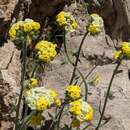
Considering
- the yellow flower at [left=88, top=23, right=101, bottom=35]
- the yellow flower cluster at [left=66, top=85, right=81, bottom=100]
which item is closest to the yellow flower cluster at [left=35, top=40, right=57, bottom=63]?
the yellow flower cluster at [left=66, top=85, right=81, bottom=100]

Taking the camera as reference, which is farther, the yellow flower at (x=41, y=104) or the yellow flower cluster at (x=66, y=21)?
the yellow flower cluster at (x=66, y=21)

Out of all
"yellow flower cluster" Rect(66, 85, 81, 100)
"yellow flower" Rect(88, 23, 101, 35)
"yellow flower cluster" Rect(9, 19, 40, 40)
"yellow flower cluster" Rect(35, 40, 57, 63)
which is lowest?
"yellow flower cluster" Rect(66, 85, 81, 100)

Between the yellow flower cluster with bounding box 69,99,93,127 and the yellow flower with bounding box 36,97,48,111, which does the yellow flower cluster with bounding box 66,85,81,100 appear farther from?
the yellow flower with bounding box 36,97,48,111

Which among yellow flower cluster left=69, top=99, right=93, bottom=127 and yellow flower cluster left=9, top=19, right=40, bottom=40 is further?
yellow flower cluster left=9, top=19, right=40, bottom=40

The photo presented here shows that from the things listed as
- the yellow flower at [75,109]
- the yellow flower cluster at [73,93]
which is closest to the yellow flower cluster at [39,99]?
the yellow flower at [75,109]

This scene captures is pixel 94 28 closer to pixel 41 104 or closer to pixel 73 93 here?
pixel 73 93

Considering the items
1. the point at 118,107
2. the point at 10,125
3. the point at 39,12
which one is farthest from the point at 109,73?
the point at 10,125

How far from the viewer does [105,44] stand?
6.20 meters

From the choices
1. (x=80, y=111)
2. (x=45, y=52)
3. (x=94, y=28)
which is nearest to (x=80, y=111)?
(x=80, y=111)

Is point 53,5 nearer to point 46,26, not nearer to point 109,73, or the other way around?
point 46,26

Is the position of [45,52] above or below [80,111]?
above

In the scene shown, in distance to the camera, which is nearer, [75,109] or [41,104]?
[41,104]

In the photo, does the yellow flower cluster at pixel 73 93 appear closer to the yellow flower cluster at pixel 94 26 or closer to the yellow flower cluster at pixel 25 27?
the yellow flower cluster at pixel 25 27

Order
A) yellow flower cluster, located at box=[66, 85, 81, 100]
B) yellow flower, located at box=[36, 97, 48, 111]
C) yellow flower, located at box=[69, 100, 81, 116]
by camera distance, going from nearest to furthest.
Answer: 1. yellow flower, located at box=[36, 97, 48, 111]
2. yellow flower, located at box=[69, 100, 81, 116]
3. yellow flower cluster, located at box=[66, 85, 81, 100]
